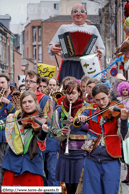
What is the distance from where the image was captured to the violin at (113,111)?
3.68 meters

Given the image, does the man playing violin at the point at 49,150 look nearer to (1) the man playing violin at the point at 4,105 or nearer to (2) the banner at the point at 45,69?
(1) the man playing violin at the point at 4,105

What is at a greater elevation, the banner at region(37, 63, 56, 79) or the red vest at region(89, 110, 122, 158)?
the banner at region(37, 63, 56, 79)

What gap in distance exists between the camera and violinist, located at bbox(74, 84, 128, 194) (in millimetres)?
3996

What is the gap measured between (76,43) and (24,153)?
3.26 meters

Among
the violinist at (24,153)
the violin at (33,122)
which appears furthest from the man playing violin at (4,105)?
the violin at (33,122)

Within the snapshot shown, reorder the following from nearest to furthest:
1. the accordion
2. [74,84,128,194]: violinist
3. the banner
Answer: [74,84,128,194]: violinist
the accordion
the banner

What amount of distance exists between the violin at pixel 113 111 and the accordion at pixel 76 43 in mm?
3079

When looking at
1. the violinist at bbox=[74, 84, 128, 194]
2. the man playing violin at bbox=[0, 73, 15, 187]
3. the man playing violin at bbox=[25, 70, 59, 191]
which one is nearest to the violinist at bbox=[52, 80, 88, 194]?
the violinist at bbox=[74, 84, 128, 194]

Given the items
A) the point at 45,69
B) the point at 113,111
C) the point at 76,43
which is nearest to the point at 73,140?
the point at 113,111

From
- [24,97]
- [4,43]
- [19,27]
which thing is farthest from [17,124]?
[19,27]

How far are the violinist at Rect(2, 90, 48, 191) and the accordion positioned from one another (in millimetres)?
2822

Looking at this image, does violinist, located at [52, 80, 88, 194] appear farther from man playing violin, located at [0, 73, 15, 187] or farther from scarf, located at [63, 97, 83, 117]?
man playing violin, located at [0, 73, 15, 187]

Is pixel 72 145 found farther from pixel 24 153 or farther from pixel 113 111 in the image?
pixel 113 111

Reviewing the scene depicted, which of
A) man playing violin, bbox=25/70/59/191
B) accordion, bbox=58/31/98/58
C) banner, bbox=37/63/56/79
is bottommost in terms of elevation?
man playing violin, bbox=25/70/59/191
